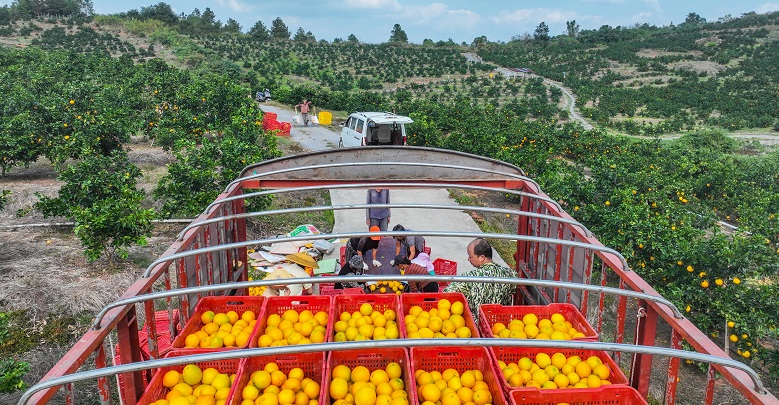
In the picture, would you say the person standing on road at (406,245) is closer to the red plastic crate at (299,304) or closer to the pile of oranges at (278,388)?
the red plastic crate at (299,304)

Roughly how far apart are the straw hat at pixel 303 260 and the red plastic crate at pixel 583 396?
5517mm

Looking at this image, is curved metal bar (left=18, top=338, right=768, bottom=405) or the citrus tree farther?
the citrus tree

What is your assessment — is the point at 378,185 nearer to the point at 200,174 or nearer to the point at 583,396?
the point at 583,396

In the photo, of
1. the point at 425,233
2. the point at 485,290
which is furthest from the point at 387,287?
the point at 425,233

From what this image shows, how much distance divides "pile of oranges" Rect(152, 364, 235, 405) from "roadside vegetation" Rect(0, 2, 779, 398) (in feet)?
6.98

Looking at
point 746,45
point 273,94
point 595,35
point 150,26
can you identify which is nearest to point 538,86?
point 273,94

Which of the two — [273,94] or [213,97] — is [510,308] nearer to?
[213,97]

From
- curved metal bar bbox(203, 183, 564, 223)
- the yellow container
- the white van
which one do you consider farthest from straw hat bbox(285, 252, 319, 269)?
the yellow container

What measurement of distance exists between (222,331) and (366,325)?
99 cm

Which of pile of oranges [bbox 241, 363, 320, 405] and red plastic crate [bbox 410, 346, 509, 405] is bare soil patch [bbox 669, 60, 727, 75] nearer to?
red plastic crate [bbox 410, 346, 509, 405]

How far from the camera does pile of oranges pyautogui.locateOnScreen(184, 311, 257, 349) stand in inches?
129

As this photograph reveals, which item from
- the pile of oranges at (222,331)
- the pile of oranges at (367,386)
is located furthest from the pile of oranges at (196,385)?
the pile of oranges at (367,386)

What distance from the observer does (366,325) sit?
3.45 metres

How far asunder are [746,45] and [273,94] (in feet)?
185
